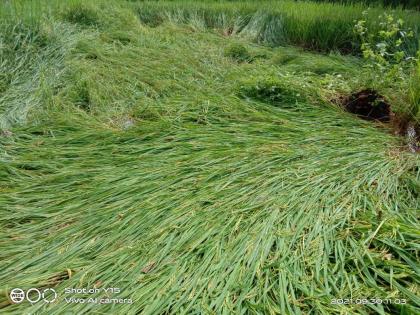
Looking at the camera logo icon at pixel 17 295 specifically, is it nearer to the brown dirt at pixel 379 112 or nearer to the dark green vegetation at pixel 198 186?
the dark green vegetation at pixel 198 186

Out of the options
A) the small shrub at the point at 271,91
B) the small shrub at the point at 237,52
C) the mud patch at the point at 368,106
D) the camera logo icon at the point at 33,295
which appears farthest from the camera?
the small shrub at the point at 237,52

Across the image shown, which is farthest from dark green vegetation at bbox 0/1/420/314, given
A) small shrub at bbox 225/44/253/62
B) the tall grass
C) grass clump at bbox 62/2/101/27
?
grass clump at bbox 62/2/101/27

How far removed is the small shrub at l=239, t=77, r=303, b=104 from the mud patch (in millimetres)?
337

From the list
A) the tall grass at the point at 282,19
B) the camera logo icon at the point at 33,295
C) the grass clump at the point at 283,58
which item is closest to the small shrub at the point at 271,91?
the grass clump at the point at 283,58

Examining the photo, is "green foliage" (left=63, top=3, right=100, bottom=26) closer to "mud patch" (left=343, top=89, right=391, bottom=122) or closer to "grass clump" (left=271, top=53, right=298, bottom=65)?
"grass clump" (left=271, top=53, right=298, bottom=65)

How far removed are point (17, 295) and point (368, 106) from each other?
7.22ft

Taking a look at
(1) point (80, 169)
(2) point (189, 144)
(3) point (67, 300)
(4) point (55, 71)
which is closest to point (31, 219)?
(1) point (80, 169)

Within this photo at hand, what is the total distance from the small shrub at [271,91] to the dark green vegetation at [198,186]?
0.01m

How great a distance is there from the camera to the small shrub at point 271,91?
2.50 metres

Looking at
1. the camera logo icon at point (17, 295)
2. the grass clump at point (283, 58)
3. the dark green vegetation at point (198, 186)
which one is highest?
the grass clump at point (283, 58)

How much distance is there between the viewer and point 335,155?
191 centimetres

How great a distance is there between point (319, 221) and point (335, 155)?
0.56m

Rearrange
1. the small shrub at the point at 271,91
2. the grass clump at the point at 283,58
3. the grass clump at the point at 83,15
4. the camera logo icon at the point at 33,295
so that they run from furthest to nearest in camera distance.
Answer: the grass clump at the point at 83,15
the grass clump at the point at 283,58
the small shrub at the point at 271,91
the camera logo icon at the point at 33,295

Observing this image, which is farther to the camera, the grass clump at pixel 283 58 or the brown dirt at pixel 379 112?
the grass clump at pixel 283 58
